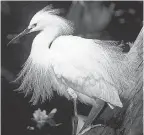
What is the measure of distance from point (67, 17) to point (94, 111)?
481mm

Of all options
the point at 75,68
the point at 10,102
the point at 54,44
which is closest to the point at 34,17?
the point at 54,44

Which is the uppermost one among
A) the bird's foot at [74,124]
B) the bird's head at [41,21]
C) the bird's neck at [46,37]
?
the bird's head at [41,21]

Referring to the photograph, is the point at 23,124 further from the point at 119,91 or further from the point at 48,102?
the point at 119,91

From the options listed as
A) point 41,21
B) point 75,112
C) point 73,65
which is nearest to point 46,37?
point 41,21

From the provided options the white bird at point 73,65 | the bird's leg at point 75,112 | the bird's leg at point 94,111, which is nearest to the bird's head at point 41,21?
the white bird at point 73,65

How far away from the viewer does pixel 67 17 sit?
71.1 inches

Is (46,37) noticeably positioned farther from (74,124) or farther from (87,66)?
(74,124)

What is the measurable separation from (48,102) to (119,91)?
0.37m

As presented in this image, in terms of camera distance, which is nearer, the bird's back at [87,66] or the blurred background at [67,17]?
the bird's back at [87,66]

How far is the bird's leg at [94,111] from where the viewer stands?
5.57 ft

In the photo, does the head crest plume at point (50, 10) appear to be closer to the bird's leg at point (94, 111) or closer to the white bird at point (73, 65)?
the white bird at point (73, 65)

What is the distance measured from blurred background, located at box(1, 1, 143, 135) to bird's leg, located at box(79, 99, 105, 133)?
3cm

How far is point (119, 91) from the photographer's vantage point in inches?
66.1

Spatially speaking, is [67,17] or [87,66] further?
[67,17]
